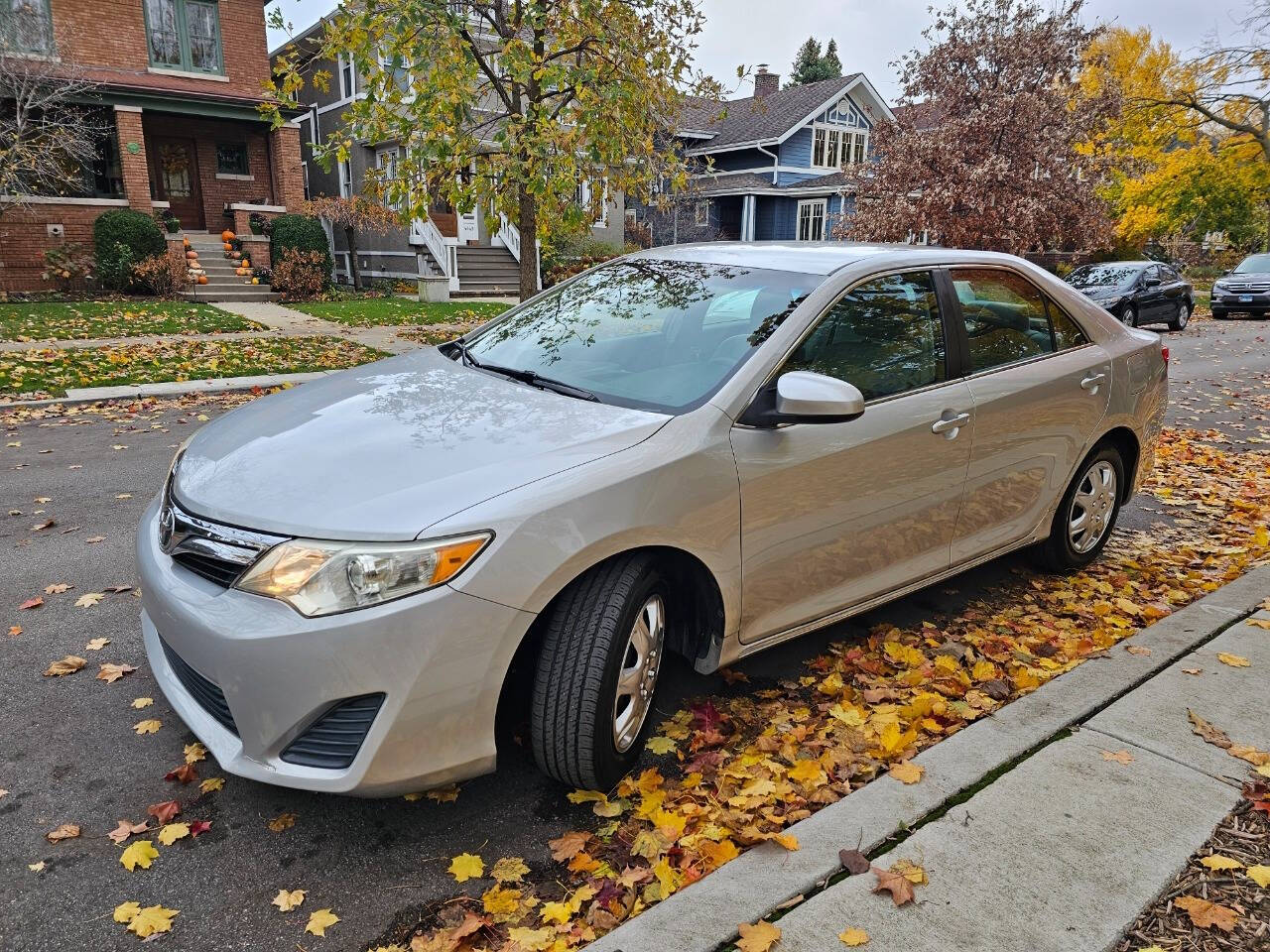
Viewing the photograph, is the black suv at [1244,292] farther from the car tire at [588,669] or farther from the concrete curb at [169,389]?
the car tire at [588,669]

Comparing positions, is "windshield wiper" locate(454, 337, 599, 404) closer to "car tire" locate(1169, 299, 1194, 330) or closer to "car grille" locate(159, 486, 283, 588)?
"car grille" locate(159, 486, 283, 588)

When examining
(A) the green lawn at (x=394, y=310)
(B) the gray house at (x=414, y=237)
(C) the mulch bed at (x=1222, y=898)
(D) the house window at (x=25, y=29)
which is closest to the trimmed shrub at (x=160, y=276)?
(A) the green lawn at (x=394, y=310)

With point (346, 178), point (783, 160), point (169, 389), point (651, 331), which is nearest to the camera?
point (651, 331)

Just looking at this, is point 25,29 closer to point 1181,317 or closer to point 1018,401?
point 1018,401

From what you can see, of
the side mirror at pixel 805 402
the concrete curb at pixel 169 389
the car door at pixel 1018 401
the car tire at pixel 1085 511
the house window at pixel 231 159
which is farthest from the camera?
the house window at pixel 231 159

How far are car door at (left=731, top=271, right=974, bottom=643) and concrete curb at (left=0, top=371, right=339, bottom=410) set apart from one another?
6620 millimetres

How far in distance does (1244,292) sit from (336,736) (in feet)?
83.7

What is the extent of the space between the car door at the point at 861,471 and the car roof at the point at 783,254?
0.18 meters

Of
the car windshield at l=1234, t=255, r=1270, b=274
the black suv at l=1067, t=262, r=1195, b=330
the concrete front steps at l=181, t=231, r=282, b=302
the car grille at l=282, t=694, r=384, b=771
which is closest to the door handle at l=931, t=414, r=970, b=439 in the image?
the car grille at l=282, t=694, r=384, b=771

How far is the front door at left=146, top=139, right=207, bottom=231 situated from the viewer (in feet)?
73.6

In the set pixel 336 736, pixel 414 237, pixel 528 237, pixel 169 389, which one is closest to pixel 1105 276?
pixel 528 237

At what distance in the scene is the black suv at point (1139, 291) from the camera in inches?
715

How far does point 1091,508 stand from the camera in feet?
15.4

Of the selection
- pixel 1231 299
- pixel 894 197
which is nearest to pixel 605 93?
pixel 894 197
